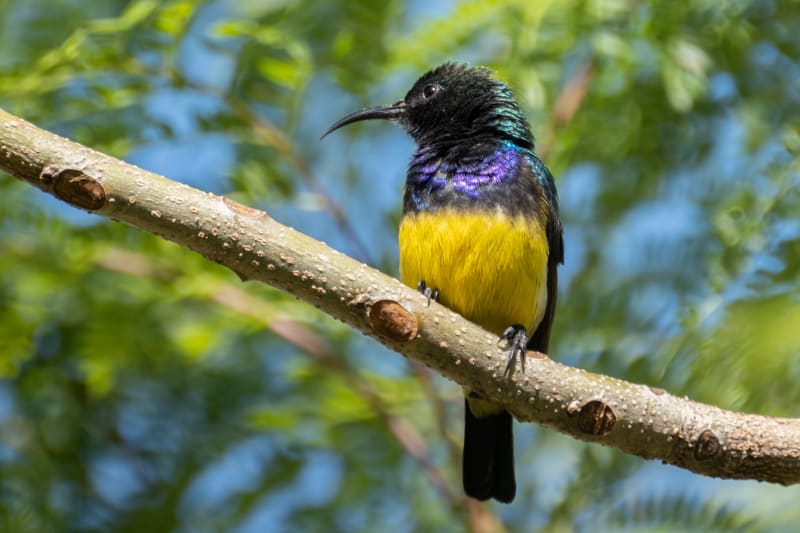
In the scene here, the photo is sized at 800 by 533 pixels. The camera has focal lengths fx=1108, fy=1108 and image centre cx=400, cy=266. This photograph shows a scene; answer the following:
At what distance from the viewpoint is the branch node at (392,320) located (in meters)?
3.49

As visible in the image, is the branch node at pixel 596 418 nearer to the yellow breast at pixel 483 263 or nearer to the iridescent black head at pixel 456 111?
the yellow breast at pixel 483 263

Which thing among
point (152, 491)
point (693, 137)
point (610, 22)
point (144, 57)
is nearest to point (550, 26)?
point (610, 22)

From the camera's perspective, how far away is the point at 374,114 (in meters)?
5.35

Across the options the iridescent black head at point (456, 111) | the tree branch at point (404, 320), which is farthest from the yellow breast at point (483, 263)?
the tree branch at point (404, 320)

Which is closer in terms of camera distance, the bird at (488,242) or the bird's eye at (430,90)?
the bird at (488,242)

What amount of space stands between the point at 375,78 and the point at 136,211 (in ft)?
6.64

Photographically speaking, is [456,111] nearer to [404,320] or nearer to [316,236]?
[316,236]

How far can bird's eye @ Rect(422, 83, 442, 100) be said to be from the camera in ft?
17.7

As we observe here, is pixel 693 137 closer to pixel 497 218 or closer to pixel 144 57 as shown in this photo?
pixel 497 218

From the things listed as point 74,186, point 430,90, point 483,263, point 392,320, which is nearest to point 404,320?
point 392,320

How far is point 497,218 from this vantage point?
14.8 feet

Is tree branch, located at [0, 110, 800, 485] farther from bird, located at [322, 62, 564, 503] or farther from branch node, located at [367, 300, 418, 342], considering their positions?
bird, located at [322, 62, 564, 503]

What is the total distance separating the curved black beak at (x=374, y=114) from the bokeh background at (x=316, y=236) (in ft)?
0.25

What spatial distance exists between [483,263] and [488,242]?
89 mm
